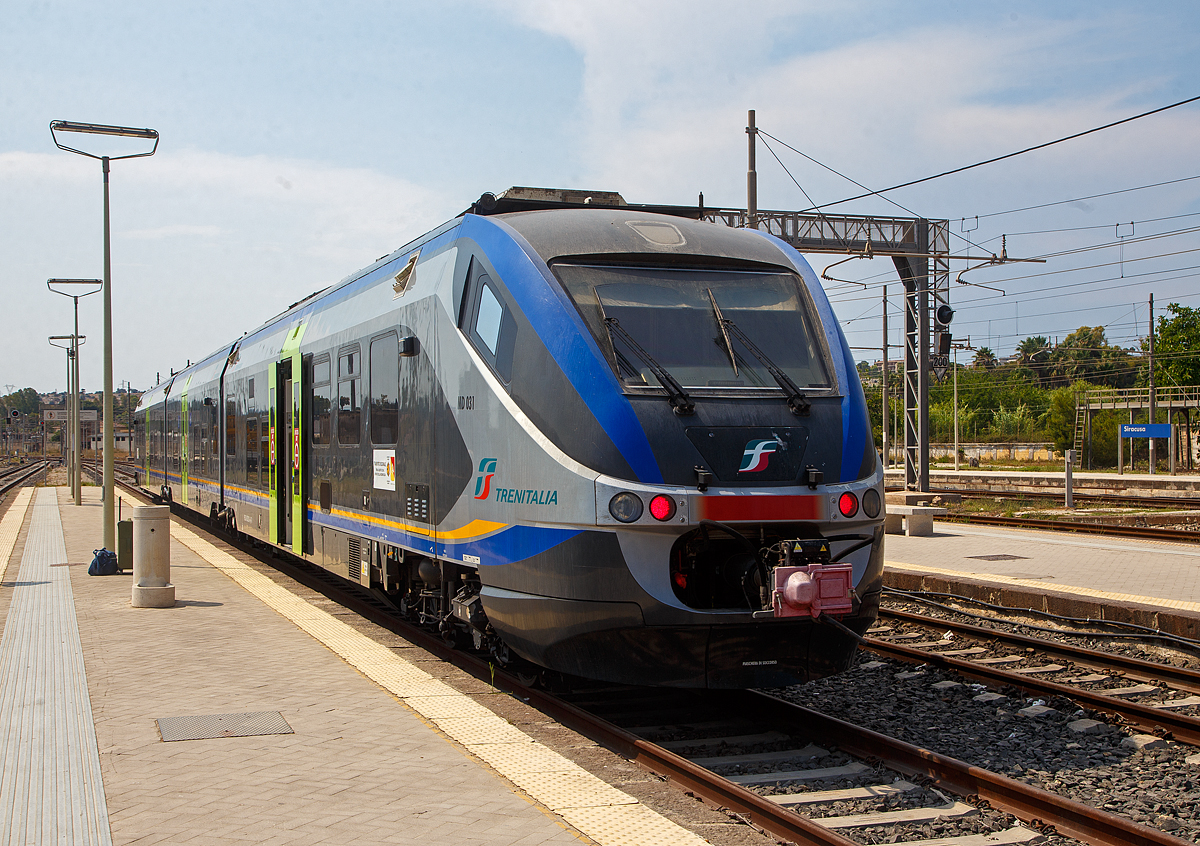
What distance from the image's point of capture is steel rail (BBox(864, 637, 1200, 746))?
22.1ft

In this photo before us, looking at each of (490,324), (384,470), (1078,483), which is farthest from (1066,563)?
(1078,483)

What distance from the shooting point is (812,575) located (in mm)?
6004

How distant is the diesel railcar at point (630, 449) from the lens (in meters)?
6.10

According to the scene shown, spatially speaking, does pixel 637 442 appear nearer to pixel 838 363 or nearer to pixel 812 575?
pixel 812 575

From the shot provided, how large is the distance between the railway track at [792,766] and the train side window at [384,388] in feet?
7.27

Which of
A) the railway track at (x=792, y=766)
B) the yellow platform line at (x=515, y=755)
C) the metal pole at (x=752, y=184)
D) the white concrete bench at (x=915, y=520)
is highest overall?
the metal pole at (x=752, y=184)

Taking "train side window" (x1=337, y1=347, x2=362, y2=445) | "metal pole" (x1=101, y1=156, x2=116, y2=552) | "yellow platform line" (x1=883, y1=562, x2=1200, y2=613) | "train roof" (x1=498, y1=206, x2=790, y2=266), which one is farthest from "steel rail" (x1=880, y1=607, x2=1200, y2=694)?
"metal pole" (x1=101, y1=156, x2=116, y2=552)

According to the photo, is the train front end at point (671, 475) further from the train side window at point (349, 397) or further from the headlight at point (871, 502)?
the train side window at point (349, 397)

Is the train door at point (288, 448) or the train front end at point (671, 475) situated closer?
the train front end at point (671, 475)

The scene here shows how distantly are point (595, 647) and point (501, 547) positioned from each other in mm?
989

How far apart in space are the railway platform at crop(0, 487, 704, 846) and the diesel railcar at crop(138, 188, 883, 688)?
86 cm

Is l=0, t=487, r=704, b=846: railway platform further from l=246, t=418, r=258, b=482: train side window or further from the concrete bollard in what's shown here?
l=246, t=418, r=258, b=482: train side window

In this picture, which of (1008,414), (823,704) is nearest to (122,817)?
(823,704)

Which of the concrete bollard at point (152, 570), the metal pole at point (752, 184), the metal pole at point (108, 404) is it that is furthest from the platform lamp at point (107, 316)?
the metal pole at point (752, 184)
